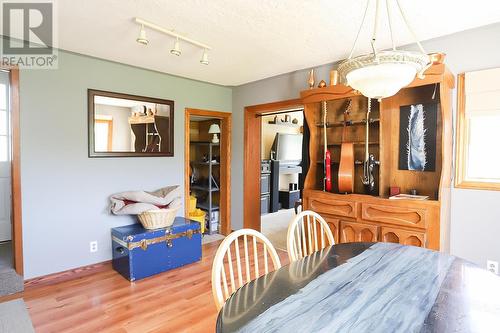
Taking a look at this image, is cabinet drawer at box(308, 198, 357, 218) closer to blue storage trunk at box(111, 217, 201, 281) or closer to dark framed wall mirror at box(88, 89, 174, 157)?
blue storage trunk at box(111, 217, 201, 281)

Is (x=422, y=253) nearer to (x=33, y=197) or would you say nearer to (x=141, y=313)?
(x=141, y=313)

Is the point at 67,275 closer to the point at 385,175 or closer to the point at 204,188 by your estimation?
the point at 204,188

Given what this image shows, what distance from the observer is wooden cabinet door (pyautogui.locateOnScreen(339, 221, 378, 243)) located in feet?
8.59

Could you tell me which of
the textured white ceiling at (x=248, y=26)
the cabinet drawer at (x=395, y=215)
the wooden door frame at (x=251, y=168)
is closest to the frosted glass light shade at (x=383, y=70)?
the textured white ceiling at (x=248, y=26)

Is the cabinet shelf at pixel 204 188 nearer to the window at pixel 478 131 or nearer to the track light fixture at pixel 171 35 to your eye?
the track light fixture at pixel 171 35

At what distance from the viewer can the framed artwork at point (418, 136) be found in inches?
101

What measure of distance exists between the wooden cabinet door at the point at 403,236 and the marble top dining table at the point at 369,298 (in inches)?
34.4

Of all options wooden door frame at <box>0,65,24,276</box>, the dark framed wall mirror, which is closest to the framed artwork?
the dark framed wall mirror

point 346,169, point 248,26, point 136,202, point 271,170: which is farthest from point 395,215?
point 271,170

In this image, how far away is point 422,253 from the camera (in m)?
1.60

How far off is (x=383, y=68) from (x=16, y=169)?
3099 millimetres

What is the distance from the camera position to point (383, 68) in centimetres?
113

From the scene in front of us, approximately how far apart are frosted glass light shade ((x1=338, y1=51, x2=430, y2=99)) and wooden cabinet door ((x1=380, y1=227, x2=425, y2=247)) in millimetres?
1617

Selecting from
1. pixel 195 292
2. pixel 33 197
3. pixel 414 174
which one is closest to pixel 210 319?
pixel 195 292
